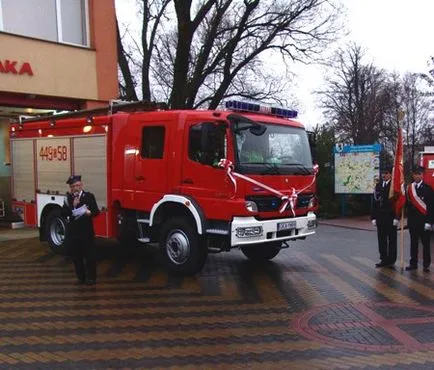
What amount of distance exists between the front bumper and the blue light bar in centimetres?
179

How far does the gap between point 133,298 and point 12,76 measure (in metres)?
8.56

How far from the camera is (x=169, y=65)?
108 feet

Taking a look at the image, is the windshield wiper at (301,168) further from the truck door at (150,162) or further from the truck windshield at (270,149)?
the truck door at (150,162)

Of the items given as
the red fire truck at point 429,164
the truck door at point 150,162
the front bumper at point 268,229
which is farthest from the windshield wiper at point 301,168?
the red fire truck at point 429,164

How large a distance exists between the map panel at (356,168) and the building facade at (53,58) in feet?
24.4

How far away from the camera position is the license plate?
30.0ft

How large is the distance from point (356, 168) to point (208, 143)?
10829 millimetres

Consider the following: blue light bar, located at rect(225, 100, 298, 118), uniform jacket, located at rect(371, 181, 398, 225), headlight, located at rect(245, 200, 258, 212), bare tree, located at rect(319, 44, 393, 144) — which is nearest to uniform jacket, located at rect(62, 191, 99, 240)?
headlight, located at rect(245, 200, 258, 212)

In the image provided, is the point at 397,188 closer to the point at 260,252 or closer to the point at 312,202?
Result: the point at 312,202

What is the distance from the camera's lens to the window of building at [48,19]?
570 inches

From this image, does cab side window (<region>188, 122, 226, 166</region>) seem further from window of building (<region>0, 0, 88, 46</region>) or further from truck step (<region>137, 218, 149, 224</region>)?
window of building (<region>0, 0, 88, 46</region>)

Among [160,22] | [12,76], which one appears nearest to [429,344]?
[12,76]

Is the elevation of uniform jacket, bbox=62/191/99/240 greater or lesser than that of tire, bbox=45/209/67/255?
greater

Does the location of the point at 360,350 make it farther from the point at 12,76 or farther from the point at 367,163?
the point at 367,163
